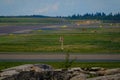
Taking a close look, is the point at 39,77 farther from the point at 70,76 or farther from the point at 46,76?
the point at 70,76

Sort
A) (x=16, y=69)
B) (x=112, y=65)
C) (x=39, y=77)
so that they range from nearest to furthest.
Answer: (x=39, y=77) → (x=16, y=69) → (x=112, y=65)

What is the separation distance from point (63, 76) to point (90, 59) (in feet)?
53.4

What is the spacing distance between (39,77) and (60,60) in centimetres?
1619

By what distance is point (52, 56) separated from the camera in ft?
119

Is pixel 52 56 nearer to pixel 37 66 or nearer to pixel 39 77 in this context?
pixel 37 66

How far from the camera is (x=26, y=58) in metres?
34.8

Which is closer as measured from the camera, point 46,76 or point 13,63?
point 46,76

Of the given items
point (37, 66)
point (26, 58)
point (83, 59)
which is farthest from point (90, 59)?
point (37, 66)

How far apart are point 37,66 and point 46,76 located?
4299 millimetres

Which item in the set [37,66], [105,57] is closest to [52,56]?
[105,57]

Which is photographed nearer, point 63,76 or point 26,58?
point 63,76

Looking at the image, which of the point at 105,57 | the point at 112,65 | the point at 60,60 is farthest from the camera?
the point at 105,57

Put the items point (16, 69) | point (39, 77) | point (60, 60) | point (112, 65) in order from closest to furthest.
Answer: point (39, 77) < point (16, 69) < point (112, 65) < point (60, 60)

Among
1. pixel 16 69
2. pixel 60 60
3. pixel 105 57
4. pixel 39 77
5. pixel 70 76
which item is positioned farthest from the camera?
pixel 105 57
